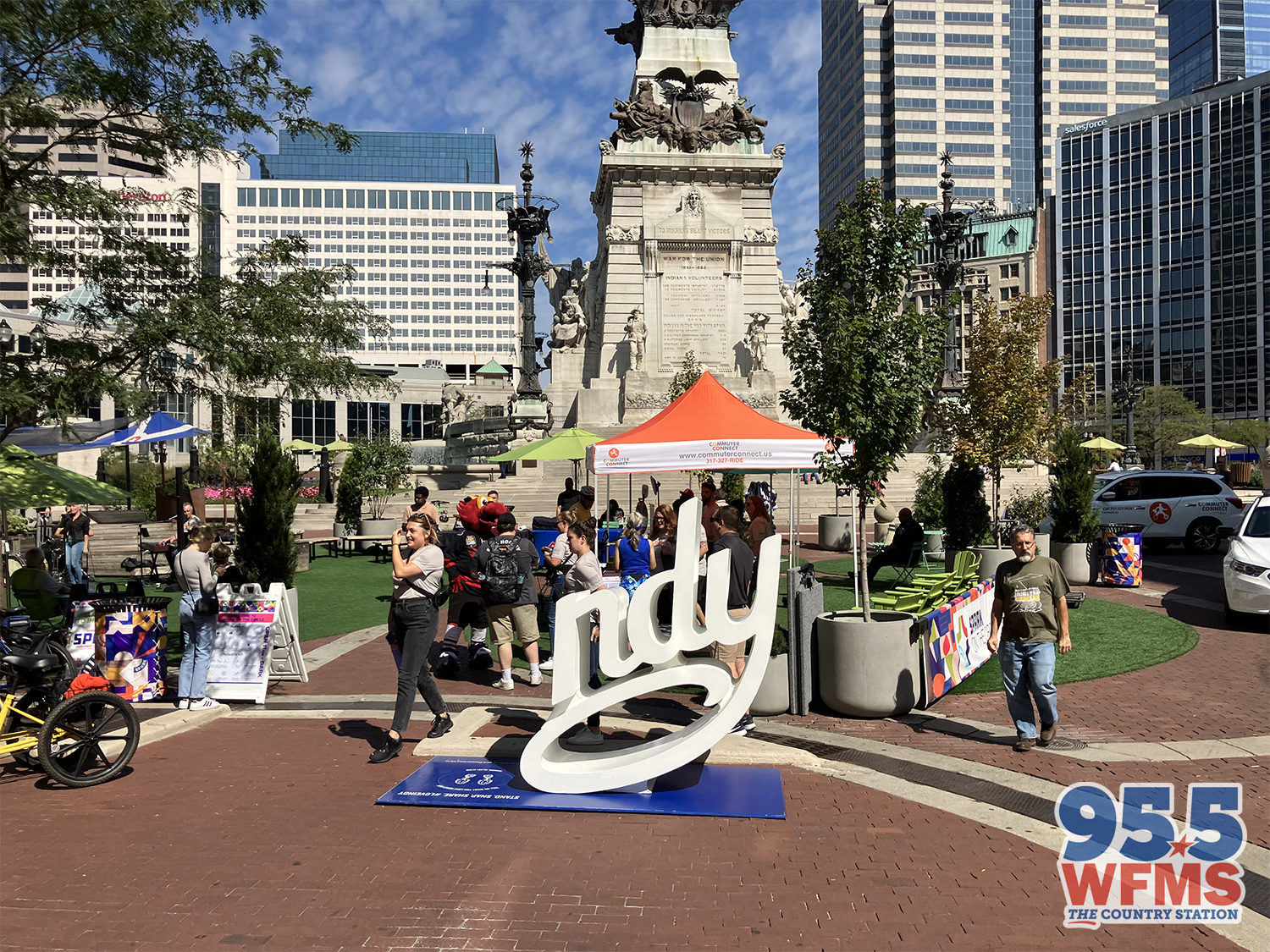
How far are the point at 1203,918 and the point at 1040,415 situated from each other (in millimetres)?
14748

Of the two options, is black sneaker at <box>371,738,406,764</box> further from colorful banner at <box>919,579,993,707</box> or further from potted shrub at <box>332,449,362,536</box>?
potted shrub at <box>332,449,362,536</box>

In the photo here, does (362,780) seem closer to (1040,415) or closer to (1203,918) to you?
A: (1203,918)

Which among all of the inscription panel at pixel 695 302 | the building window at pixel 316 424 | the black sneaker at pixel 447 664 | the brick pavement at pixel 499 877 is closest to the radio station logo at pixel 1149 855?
the brick pavement at pixel 499 877

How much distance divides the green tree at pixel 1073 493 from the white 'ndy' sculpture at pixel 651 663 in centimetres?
1197

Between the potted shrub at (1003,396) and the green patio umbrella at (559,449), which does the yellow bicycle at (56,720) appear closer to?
the green patio umbrella at (559,449)

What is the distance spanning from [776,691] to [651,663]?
2.69m

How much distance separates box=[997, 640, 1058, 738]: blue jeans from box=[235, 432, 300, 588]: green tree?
9435 millimetres

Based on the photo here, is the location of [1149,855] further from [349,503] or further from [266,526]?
[349,503]

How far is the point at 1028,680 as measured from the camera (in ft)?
24.7

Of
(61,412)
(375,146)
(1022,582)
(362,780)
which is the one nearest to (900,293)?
(1022,582)

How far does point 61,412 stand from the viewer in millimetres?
8992

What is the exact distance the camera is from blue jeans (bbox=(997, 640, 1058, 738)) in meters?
7.42

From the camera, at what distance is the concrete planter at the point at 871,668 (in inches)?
340

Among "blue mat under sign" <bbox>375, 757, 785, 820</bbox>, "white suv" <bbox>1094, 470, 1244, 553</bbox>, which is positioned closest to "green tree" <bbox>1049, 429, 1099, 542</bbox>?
"white suv" <bbox>1094, 470, 1244, 553</bbox>
